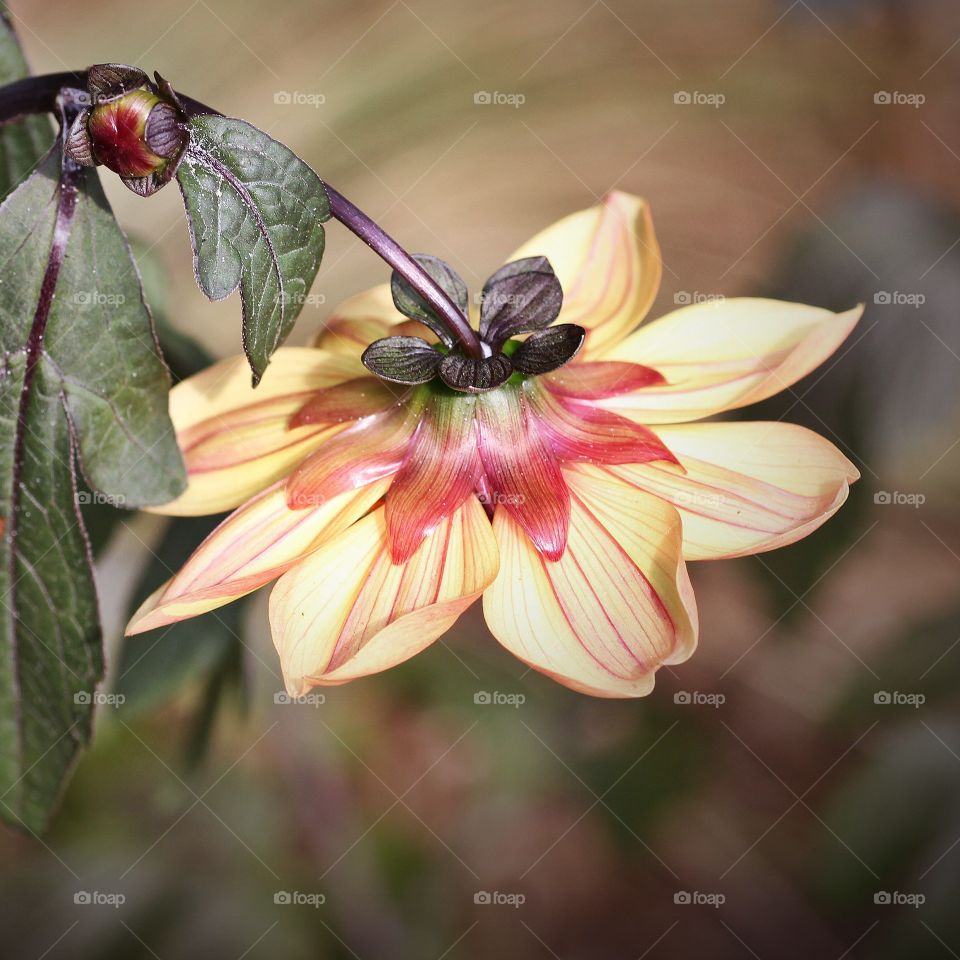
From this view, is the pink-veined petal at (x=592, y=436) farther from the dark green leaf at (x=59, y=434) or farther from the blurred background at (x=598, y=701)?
the blurred background at (x=598, y=701)

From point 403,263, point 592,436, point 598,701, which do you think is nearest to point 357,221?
point 403,263

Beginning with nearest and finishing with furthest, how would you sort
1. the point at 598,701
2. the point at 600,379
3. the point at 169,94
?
the point at 169,94
the point at 600,379
the point at 598,701

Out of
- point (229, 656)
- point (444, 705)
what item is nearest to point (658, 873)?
point (444, 705)

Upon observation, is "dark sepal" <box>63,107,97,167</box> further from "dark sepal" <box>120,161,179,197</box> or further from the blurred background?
the blurred background

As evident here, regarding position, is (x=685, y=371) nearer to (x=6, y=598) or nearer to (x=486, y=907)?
(x=6, y=598)

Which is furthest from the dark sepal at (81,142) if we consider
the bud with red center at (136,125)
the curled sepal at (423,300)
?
the curled sepal at (423,300)

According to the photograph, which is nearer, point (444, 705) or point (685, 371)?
point (685, 371)

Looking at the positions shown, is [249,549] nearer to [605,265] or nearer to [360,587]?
[360,587]

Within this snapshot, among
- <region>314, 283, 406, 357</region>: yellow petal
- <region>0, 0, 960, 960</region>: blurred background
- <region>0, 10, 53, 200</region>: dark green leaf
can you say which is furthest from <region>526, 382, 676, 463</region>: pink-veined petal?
<region>0, 0, 960, 960</region>: blurred background
